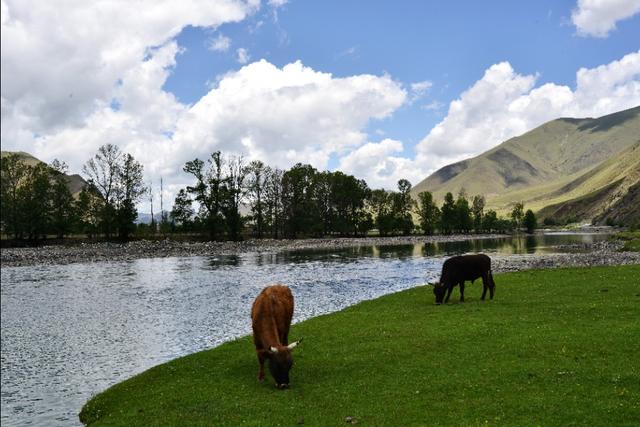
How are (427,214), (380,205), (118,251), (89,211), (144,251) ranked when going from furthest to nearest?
(427,214) < (380,205) < (89,211) < (144,251) < (118,251)

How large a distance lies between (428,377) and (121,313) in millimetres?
29011

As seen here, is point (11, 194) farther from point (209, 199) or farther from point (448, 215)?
point (448, 215)

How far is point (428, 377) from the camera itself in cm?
1681

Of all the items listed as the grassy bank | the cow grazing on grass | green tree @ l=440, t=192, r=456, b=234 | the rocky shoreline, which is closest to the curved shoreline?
the rocky shoreline

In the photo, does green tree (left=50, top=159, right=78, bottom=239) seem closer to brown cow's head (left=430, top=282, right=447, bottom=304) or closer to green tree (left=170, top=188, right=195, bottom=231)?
green tree (left=170, top=188, right=195, bottom=231)

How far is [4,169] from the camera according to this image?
398ft

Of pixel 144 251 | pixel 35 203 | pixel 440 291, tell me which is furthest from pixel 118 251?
pixel 440 291

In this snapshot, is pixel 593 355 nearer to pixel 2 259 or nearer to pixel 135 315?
pixel 135 315

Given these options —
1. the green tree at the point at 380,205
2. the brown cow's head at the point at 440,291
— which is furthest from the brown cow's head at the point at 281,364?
the green tree at the point at 380,205

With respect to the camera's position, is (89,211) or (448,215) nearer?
(89,211)

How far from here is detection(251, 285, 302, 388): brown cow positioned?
1712cm

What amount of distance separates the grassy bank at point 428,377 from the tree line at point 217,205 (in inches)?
4418

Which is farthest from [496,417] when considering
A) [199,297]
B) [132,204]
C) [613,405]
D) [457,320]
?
[132,204]

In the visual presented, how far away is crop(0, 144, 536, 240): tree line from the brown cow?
380 ft
